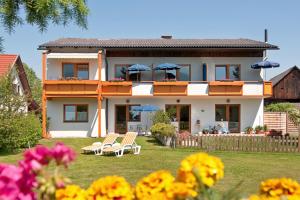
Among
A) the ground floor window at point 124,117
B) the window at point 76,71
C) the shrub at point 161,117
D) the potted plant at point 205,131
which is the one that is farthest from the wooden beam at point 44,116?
the potted plant at point 205,131

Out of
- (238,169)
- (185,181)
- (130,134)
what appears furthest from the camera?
(130,134)

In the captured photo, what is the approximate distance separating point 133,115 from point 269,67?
10.7 metres

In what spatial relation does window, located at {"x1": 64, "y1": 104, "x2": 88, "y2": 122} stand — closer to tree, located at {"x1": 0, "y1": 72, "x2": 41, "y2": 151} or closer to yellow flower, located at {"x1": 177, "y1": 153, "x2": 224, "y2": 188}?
tree, located at {"x1": 0, "y1": 72, "x2": 41, "y2": 151}

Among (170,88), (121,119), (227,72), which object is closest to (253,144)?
(170,88)

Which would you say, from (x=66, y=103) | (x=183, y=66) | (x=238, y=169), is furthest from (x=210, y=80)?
(x=238, y=169)

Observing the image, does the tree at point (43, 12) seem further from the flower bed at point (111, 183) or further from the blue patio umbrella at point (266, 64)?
the blue patio umbrella at point (266, 64)

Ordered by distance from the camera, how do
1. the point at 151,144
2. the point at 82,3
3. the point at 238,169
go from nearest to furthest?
the point at 82,3 → the point at 238,169 → the point at 151,144

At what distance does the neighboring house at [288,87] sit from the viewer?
52.9m

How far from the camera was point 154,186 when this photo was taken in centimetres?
194

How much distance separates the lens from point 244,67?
31156 millimetres

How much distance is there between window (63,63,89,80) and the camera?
99.5ft

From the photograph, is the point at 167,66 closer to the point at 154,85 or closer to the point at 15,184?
the point at 154,85

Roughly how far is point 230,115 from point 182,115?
149 inches

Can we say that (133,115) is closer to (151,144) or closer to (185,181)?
(151,144)
